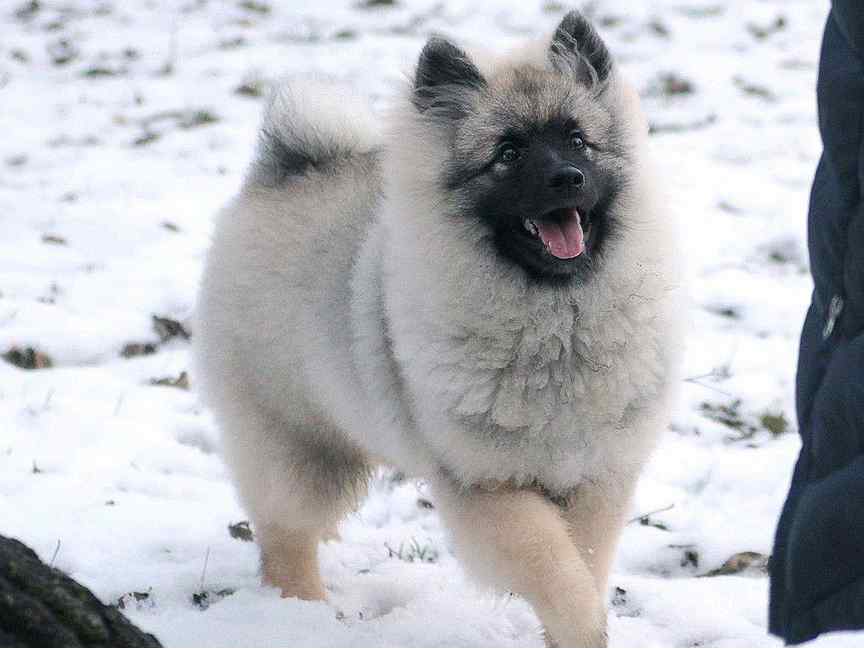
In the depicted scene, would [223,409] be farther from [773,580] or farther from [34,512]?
[773,580]

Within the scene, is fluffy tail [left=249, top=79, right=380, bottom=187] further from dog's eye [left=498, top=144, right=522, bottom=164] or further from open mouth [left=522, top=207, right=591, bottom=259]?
open mouth [left=522, top=207, right=591, bottom=259]

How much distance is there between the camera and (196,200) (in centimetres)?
527

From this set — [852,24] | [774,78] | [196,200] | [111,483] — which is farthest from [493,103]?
[774,78]

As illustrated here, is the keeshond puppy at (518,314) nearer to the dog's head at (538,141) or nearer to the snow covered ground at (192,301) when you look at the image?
the dog's head at (538,141)

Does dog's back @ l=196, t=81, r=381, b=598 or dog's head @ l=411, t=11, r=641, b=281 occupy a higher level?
dog's head @ l=411, t=11, r=641, b=281

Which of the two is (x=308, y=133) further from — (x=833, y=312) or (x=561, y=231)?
(x=833, y=312)

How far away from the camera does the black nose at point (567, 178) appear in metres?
2.43

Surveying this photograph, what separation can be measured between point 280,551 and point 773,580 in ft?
5.00

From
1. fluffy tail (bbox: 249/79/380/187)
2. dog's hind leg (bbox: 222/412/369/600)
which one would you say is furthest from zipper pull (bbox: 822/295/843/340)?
fluffy tail (bbox: 249/79/380/187)

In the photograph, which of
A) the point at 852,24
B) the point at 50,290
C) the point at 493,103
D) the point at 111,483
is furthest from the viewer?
the point at 50,290

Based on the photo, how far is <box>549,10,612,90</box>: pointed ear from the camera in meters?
2.71

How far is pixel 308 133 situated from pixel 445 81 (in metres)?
0.54

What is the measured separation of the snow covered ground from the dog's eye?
0.40m

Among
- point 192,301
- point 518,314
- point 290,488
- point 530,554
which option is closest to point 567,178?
point 518,314
